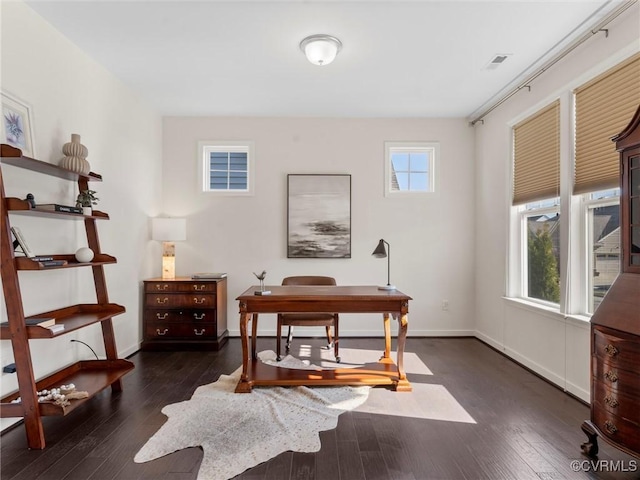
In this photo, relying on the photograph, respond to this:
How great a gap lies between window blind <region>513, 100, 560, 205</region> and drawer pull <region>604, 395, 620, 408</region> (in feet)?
6.09

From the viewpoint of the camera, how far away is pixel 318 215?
466 cm

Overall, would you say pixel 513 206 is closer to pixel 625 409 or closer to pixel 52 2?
pixel 625 409

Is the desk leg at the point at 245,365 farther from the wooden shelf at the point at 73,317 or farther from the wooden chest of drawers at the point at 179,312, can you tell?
the wooden chest of drawers at the point at 179,312

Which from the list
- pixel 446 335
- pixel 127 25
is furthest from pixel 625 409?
pixel 127 25

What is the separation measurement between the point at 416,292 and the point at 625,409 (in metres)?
2.93

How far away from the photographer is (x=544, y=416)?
2492 mm

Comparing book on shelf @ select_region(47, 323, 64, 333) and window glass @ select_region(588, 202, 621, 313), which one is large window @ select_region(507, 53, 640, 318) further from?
book on shelf @ select_region(47, 323, 64, 333)

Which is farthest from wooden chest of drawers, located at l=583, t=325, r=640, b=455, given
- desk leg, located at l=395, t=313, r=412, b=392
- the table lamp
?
the table lamp

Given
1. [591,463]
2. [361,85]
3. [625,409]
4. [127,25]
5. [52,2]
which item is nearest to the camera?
[625,409]

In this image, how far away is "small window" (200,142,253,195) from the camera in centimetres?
476

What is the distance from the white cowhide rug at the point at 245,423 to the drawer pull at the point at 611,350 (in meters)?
1.60

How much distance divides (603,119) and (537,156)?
83cm

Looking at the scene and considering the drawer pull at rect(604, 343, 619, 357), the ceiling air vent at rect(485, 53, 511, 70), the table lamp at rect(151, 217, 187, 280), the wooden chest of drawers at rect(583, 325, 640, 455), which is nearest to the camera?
the wooden chest of drawers at rect(583, 325, 640, 455)

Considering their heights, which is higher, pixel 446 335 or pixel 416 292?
pixel 416 292
